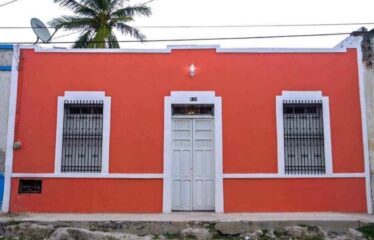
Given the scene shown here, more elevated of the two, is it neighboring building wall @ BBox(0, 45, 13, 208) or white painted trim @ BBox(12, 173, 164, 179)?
neighboring building wall @ BBox(0, 45, 13, 208)

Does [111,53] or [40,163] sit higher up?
[111,53]

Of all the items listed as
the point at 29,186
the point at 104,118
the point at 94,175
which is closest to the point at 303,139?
the point at 104,118

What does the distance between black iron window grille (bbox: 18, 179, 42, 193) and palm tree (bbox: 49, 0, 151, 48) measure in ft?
27.1

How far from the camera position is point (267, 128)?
990 centimetres

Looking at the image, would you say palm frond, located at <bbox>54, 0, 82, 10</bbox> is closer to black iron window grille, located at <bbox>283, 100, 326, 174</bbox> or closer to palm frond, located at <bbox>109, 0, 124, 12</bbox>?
palm frond, located at <bbox>109, 0, 124, 12</bbox>

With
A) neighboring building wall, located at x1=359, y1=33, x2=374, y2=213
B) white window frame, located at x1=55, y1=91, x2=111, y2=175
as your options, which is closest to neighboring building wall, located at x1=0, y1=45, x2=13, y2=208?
white window frame, located at x1=55, y1=91, x2=111, y2=175

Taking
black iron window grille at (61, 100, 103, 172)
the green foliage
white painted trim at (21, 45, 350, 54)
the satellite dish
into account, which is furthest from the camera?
the satellite dish

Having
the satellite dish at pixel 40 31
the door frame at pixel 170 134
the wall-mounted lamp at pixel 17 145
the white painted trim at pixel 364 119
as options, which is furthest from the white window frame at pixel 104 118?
the white painted trim at pixel 364 119

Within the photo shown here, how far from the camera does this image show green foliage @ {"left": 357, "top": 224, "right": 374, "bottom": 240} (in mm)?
8199

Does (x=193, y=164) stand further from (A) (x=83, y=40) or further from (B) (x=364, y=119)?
(A) (x=83, y=40)

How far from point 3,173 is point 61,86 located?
94.5 inches

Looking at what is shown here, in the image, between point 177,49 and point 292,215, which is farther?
point 177,49

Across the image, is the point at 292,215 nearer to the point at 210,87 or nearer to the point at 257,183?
the point at 257,183

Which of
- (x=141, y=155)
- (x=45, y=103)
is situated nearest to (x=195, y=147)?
(x=141, y=155)
